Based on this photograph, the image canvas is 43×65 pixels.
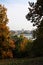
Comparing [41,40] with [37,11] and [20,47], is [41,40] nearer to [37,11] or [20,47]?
[37,11]

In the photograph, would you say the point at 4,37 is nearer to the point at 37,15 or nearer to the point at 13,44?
the point at 13,44

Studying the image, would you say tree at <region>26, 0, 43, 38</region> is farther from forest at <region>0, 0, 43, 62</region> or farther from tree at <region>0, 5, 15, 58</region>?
tree at <region>0, 5, 15, 58</region>

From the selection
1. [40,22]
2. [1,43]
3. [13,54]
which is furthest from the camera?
[13,54]

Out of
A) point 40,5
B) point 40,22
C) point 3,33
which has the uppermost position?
point 40,5

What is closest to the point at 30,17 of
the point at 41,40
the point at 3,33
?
the point at 41,40

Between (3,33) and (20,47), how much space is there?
226 inches

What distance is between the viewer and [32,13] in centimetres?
3020

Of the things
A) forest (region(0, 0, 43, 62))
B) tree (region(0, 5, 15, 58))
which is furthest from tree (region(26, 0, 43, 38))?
tree (region(0, 5, 15, 58))

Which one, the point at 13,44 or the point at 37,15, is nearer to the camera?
the point at 37,15

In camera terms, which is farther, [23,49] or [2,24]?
[23,49]

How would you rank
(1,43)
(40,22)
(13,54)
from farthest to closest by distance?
(13,54) < (1,43) < (40,22)

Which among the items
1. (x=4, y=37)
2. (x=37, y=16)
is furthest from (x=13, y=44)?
(x=37, y=16)

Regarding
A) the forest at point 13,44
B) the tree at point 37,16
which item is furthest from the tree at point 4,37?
the tree at point 37,16

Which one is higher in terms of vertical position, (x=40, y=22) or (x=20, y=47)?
(x=40, y=22)
